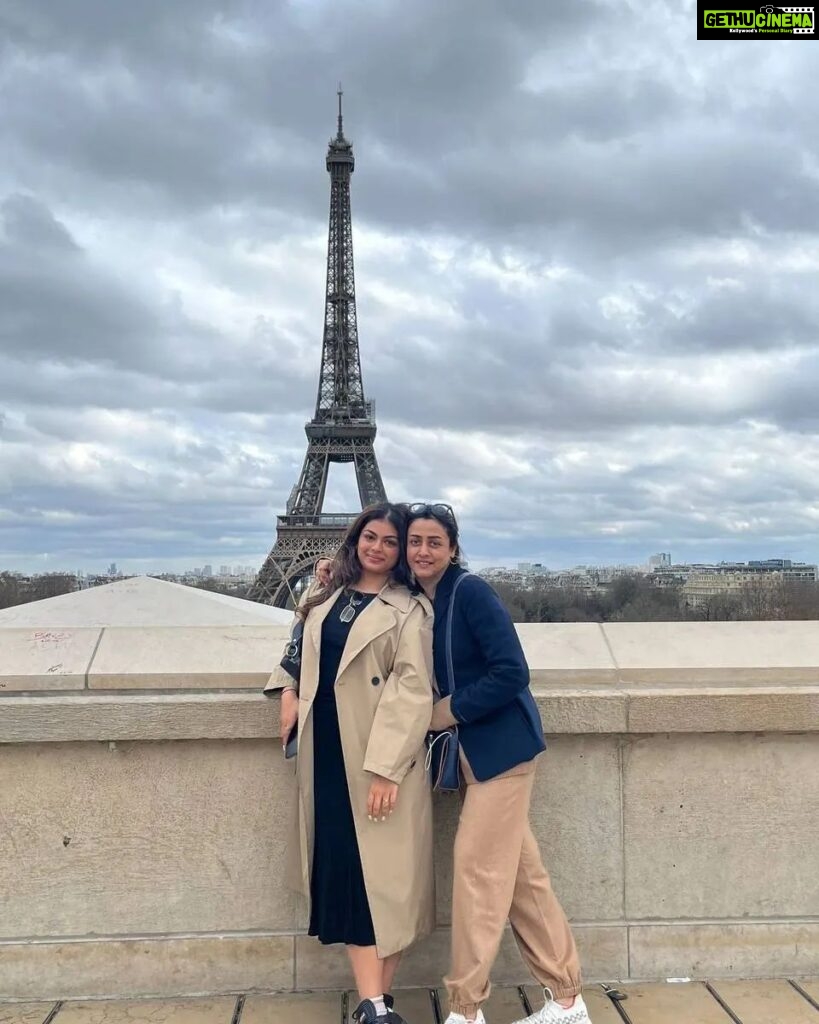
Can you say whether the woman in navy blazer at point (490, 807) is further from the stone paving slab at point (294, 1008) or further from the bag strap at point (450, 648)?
the stone paving slab at point (294, 1008)

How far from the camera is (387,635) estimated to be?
10.6ft

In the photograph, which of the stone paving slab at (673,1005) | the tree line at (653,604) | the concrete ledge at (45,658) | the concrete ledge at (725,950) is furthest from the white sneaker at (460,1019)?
the tree line at (653,604)

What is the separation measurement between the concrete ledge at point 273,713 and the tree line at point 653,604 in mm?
39108

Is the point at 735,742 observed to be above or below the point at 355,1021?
above

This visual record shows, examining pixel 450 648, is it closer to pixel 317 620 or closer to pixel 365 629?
pixel 365 629

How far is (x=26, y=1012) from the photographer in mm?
3488

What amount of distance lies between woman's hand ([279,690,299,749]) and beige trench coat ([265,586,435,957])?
0.29ft

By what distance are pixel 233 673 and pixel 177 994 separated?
4.47ft

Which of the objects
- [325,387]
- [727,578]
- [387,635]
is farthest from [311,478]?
[387,635]

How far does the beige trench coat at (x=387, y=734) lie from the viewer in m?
3.12

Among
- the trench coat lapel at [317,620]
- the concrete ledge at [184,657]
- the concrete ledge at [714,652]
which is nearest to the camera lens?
the trench coat lapel at [317,620]

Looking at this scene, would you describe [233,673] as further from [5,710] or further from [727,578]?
[727,578]

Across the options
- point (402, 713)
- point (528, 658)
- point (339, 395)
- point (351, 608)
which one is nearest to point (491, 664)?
point (402, 713)

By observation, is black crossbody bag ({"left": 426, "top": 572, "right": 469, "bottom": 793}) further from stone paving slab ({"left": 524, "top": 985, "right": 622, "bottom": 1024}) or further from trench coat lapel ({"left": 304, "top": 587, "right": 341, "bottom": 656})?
stone paving slab ({"left": 524, "top": 985, "right": 622, "bottom": 1024})
